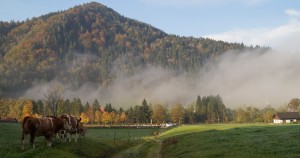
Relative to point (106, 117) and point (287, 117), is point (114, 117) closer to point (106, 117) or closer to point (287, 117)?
point (106, 117)

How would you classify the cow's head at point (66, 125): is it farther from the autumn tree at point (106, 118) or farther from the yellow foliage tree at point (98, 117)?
the yellow foliage tree at point (98, 117)

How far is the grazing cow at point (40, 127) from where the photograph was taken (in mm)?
35562

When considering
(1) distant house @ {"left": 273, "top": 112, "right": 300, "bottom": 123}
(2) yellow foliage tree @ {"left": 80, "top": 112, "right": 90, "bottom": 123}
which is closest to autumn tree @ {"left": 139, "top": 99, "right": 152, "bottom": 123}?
(2) yellow foliage tree @ {"left": 80, "top": 112, "right": 90, "bottom": 123}

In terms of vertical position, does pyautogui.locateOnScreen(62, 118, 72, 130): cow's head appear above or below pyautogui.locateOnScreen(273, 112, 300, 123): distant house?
above

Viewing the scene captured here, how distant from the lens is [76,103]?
193500 mm

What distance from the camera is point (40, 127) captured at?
3659 centimetres

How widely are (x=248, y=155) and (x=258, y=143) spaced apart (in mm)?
7846

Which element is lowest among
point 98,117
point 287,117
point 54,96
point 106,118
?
point 287,117

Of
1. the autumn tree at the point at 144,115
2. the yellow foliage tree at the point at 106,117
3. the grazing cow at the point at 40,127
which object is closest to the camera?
the grazing cow at the point at 40,127

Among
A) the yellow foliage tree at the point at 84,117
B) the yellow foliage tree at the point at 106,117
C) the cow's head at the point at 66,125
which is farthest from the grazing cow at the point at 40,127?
the yellow foliage tree at the point at 106,117

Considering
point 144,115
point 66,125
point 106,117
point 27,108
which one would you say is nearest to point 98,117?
point 106,117

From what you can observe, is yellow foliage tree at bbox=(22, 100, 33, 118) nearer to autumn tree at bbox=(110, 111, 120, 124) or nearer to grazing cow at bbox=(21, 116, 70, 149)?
autumn tree at bbox=(110, 111, 120, 124)

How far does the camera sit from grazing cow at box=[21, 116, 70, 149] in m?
35.6

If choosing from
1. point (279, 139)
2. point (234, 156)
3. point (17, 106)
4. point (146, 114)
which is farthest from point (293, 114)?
point (234, 156)
